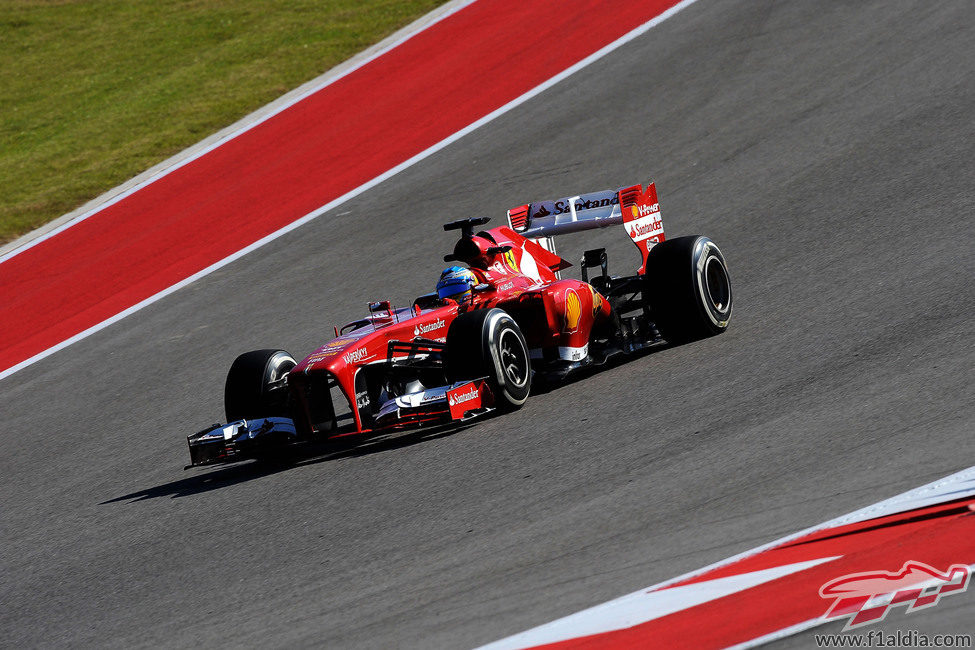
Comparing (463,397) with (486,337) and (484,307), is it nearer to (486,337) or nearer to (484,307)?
(486,337)

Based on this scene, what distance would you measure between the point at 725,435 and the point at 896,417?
957 millimetres

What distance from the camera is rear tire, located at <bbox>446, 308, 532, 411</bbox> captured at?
870cm

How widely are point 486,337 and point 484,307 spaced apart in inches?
32.5

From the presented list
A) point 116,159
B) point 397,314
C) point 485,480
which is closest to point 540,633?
point 485,480

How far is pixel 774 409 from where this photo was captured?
7.80 m

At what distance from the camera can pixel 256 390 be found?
9.47 m

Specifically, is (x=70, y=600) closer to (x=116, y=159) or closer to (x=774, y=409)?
(x=774, y=409)

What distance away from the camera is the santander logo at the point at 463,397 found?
8531 millimetres

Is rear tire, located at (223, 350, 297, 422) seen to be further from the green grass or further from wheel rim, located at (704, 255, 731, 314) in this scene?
the green grass

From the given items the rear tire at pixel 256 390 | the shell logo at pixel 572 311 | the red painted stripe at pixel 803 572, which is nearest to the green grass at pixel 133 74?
the rear tire at pixel 256 390

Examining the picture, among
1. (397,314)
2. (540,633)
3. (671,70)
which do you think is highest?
(671,70)

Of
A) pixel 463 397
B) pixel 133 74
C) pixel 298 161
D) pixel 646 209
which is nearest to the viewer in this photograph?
pixel 463 397

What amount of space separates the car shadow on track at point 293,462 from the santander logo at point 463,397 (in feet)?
1.05

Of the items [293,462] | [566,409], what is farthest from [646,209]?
[293,462]
